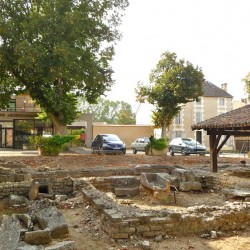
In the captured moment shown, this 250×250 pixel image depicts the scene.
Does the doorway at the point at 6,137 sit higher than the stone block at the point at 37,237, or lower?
higher

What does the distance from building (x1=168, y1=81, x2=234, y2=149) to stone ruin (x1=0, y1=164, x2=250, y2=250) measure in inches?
1315

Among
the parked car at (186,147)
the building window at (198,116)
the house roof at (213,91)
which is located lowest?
the parked car at (186,147)

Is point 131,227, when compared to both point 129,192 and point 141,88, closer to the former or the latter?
point 129,192

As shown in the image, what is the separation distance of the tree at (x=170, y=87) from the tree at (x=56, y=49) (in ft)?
39.0

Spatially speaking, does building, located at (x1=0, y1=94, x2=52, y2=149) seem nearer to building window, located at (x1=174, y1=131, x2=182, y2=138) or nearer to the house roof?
building window, located at (x1=174, y1=131, x2=182, y2=138)

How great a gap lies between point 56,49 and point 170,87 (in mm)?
17328

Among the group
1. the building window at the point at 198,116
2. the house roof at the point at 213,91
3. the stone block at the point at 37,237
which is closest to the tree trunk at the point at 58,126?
the stone block at the point at 37,237

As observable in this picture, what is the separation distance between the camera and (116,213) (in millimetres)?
6820

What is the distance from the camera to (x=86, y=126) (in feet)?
119

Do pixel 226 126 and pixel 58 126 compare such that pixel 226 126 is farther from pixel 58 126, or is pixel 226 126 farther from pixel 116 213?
pixel 58 126

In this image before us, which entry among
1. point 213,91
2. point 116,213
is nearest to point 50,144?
point 116,213

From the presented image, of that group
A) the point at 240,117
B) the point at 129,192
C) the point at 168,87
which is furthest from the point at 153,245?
the point at 168,87

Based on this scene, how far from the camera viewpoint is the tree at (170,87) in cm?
3453

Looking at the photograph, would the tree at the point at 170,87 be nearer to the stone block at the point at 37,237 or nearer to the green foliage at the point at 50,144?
the green foliage at the point at 50,144
